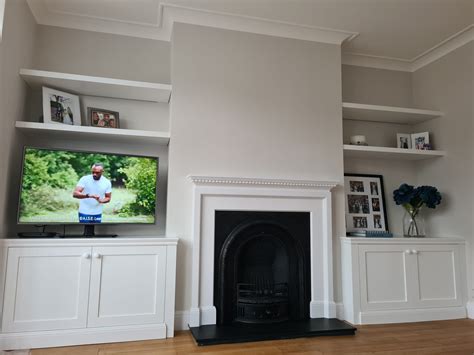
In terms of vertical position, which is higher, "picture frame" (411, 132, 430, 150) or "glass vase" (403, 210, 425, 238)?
"picture frame" (411, 132, 430, 150)

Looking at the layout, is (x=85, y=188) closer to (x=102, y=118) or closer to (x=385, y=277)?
(x=102, y=118)

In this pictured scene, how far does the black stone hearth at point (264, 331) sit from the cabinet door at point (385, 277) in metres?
0.40

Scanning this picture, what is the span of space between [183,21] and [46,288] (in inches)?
93.5

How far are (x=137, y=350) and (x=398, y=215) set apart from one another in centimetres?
288

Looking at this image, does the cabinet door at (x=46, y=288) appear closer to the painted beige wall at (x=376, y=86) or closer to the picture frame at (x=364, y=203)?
the picture frame at (x=364, y=203)

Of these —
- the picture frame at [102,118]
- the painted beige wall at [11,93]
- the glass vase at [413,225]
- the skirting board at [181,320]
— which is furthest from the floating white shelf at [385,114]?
the painted beige wall at [11,93]

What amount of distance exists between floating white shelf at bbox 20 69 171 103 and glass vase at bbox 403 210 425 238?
2642mm

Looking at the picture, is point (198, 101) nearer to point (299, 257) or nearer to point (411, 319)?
point (299, 257)

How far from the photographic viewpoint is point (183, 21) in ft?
10.1

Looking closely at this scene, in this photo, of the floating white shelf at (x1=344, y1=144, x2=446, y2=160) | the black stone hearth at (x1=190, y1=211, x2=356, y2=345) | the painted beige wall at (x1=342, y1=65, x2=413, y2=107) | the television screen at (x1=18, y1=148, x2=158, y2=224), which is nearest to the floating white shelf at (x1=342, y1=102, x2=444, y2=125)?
the painted beige wall at (x1=342, y1=65, x2=413, y2=107)

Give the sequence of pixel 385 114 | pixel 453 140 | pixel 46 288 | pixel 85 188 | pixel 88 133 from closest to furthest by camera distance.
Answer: pixel 46 288
pixel 85 188
pixel 88 133
pixel 453 140
pixel 385 114

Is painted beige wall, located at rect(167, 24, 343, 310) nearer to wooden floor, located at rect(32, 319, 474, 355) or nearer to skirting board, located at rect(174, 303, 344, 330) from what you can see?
skirting board, located at rect(174, 303, 344, 330)

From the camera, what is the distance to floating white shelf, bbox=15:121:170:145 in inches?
106

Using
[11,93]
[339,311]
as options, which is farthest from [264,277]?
[11,93]
